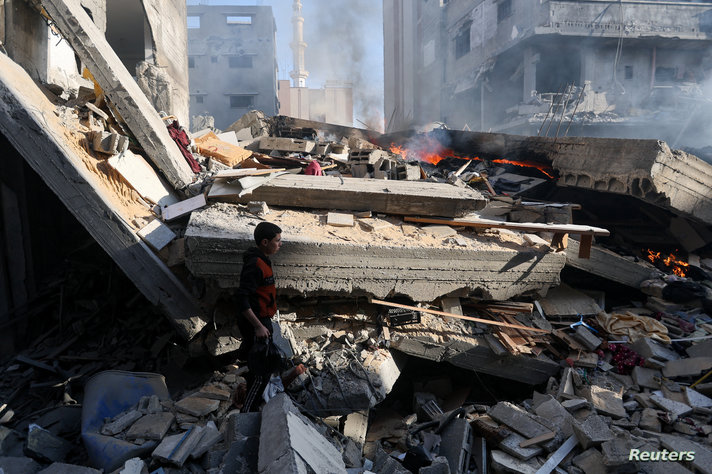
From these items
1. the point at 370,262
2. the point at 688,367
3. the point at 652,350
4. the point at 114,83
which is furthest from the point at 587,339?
the point at 114,83

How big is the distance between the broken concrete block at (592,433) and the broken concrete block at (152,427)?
3105mm

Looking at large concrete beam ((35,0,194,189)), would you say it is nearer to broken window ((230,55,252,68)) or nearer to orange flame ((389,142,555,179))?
orange flame ((389,142,555,179))

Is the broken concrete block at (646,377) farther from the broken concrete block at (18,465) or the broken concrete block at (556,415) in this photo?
the broken concrete block at (18,465)

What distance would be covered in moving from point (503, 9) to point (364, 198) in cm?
2188

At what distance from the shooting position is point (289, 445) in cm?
232

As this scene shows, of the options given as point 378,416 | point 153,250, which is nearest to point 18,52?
point 153,250

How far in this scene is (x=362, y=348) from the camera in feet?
14.7

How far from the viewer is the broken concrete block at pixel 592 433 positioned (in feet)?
10.9

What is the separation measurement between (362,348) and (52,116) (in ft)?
13.3

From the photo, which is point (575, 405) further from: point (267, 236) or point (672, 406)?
point (267, 236)

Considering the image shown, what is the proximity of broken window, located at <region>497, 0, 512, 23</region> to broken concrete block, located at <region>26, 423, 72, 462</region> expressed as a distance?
24474mm

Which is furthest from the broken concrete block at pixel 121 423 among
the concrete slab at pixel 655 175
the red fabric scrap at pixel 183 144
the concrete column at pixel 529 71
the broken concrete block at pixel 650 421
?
the concrete column at pixel 529 71

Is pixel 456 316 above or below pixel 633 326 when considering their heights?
above

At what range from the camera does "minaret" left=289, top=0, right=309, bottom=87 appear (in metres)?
50.5
